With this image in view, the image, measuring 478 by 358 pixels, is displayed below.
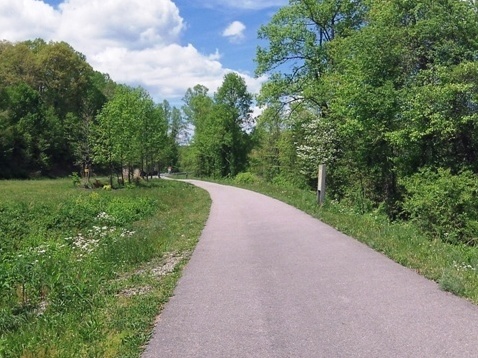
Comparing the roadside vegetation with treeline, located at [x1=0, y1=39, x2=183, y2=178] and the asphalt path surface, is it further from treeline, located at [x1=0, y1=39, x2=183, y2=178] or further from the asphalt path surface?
treeline, located at [x1=0, y1=39, x2=183, y2=178]

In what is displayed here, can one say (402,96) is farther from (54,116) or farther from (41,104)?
(54,116)

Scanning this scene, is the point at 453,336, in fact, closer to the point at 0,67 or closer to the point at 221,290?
the point at 221,290

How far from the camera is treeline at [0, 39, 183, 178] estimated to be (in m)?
50.8

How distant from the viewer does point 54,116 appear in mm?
70312

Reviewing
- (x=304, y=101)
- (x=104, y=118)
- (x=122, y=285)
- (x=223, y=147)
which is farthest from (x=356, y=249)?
(x=223, y=147)

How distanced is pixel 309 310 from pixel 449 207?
1212 centimetres

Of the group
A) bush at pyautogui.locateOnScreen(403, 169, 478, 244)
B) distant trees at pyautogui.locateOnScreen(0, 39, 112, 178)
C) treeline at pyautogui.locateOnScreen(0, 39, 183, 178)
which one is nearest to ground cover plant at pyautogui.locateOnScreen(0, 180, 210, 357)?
bush at pyautogui.locateOnScreen(403, 169, 478, 244)

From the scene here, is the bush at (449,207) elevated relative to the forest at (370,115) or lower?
lower

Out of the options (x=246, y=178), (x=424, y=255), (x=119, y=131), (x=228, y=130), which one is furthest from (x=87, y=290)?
(x=228, y=130)

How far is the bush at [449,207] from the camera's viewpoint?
15711 millimetres

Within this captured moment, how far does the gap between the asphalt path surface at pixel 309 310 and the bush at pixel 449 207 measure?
24.8ft

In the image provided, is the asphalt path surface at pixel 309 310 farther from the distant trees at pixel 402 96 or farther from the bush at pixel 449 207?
the distant trees at pixel 402 96

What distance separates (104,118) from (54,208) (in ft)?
79.9

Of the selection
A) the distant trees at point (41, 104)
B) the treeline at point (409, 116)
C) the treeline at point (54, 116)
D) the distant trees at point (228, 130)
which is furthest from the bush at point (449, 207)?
the distant trees at point (41, 104)
